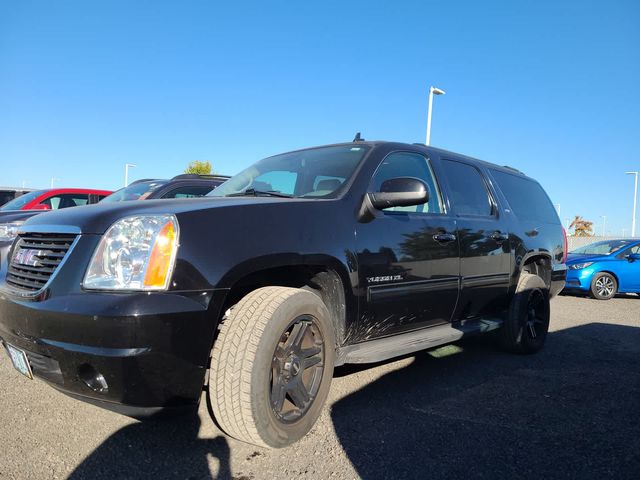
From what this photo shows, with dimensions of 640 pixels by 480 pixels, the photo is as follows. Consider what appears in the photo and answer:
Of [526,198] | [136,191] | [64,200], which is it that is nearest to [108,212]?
[526,198]

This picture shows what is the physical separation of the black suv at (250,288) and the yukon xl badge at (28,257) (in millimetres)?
16

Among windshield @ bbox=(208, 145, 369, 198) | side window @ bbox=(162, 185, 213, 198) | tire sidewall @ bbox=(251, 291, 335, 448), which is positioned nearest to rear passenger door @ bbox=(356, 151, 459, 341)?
windshield @ bbox=(208, 145, 369, 198)

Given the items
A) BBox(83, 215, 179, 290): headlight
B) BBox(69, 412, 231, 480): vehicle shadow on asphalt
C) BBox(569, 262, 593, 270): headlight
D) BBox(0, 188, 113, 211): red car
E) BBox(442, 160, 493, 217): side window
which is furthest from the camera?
BBox(569, 262, 593, 270): headlight

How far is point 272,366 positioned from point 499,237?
8.69 feet

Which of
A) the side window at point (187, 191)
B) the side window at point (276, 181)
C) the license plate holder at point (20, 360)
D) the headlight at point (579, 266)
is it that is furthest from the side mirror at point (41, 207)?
the headlight at point (579, 266)

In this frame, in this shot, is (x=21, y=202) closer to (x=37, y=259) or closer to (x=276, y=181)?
(x=276, y=181)

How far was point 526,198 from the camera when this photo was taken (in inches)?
199

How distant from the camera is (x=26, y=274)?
2.36 m

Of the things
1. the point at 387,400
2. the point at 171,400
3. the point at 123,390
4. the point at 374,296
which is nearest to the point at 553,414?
the point at 387,400

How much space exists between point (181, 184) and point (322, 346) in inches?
192

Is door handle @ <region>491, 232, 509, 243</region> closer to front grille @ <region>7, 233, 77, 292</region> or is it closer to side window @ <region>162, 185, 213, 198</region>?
front grille @ <region>7, 233, 77, 292</region>

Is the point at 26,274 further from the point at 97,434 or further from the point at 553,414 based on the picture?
the point at 553,414

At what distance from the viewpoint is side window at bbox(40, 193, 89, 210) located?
8.20m

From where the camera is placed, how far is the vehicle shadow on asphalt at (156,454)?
211 cm
